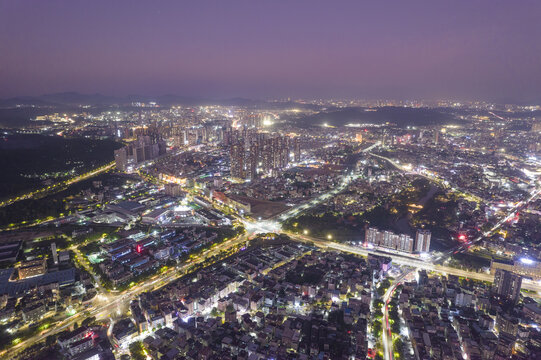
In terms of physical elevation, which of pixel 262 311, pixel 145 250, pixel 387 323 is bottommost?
pixel 387 323

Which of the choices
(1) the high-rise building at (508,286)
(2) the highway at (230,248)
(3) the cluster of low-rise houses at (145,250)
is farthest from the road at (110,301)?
(1) the high-rise building at (508,286)

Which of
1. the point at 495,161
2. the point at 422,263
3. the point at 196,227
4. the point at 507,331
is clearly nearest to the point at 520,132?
the point at 495,161

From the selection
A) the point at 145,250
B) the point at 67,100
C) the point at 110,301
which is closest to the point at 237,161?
the point at 145,250

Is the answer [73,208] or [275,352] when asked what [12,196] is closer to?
[73,208]

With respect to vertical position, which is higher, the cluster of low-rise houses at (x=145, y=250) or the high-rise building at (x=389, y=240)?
the high-rise building at (x=389, y=240)

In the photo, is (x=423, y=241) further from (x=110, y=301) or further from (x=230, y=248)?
(x=110, y=301)

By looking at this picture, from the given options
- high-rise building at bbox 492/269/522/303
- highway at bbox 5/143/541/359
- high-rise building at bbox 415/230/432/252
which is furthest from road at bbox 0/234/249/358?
high-rise building at bbox 492/269/522/303

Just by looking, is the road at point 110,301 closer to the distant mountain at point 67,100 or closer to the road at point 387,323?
the road at point 387,323
